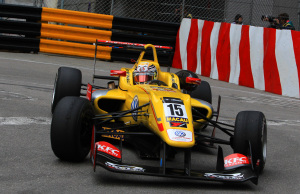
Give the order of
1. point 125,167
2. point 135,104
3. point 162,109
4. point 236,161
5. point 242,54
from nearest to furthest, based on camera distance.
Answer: point 125,167 < point 236,161 < point 162,109 < point 135,104 < point 242,54

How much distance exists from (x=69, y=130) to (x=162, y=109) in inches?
36.7

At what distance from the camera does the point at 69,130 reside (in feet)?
17.7

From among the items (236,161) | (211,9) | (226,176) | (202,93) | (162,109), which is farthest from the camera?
(211,9)

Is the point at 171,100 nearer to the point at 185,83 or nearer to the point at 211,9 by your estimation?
the point at 185,83

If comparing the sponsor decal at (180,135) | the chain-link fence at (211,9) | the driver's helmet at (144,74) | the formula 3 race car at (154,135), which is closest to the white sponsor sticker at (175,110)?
the formula 3 race car at (154,135)

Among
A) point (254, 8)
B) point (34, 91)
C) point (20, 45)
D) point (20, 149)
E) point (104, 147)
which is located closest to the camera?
point (104, 147)

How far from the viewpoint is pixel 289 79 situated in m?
13.0

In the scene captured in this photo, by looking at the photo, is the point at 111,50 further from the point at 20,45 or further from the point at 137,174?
the point at 137,174

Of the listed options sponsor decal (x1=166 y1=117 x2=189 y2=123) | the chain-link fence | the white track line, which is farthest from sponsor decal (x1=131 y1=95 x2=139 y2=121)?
the chain-link fence

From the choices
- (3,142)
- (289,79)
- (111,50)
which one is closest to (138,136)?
(3,142)

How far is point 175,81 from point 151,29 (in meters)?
9.14

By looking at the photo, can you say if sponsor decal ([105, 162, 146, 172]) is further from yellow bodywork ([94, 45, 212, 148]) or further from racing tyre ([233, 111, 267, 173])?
racing tyre ([233, 111, 267, 173])

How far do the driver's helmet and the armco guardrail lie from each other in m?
8.55

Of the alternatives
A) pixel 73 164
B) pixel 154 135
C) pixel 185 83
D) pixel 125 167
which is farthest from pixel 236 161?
pixel 185 83
